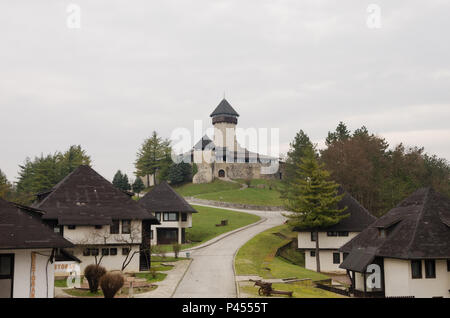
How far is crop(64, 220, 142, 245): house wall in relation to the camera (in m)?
39.3

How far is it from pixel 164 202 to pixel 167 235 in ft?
13.9

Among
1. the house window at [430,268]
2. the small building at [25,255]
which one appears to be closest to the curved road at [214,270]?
the small building at [25,255]

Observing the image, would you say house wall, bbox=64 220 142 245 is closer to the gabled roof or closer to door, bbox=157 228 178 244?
door, bbox=157 228 178 244

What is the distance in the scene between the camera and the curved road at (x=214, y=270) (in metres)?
30.5

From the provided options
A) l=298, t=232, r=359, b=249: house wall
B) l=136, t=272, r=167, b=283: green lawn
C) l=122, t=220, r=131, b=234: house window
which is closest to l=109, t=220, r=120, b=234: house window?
l=122, t=220, r=131, b=234: house window

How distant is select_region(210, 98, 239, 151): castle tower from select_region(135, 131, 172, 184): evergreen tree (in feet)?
47.1

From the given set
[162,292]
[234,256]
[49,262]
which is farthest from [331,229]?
[49,262]

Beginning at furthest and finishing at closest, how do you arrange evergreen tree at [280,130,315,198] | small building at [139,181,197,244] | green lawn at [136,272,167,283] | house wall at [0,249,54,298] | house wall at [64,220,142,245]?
evergreen tree at [280,130,315,198], small building at [139,181,197,244], house wall at [64,220,142,245], green lawn at [136,272,167,283], house wall at [0,249,54,298]

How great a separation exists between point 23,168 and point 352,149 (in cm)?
6758

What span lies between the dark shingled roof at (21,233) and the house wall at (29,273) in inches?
32.9

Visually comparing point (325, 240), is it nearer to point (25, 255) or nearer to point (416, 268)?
point (416, 268)

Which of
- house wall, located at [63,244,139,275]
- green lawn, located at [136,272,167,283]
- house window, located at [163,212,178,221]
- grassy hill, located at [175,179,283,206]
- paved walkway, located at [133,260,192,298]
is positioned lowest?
green lawn, located at [136,272,167,283]

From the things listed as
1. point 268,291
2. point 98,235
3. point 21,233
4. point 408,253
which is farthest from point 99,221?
point 408,253
